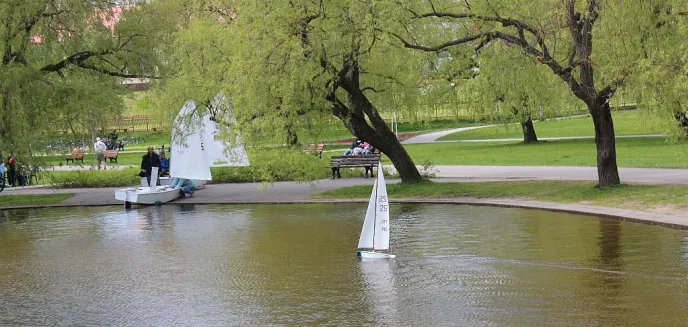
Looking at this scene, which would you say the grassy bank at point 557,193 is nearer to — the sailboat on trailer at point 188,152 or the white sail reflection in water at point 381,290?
the sailboat on trailer at point 188,152

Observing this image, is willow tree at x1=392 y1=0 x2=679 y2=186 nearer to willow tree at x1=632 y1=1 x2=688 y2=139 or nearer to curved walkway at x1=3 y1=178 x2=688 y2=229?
willow tree at x1=632 y1=1 x2=688 y2=139

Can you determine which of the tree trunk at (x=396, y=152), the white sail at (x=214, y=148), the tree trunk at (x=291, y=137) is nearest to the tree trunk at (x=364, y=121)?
the tree trunk at (x=396, y=152)

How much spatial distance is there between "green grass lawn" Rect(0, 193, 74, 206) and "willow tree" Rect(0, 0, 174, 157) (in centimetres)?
231

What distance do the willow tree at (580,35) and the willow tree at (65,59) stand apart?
33.8 feet

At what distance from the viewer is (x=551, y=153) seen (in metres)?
42.3

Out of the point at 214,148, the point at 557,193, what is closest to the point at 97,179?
the point at 214,148

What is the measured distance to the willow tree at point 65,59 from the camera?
93.9ft

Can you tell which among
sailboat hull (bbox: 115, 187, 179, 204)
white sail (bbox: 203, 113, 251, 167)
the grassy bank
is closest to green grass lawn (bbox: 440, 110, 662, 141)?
white sail (bbox: 203, 113, 251, 167)

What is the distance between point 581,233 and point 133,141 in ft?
197

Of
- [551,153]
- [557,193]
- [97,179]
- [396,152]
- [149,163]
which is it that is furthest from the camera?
[551,153]

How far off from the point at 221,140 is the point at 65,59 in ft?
21.2

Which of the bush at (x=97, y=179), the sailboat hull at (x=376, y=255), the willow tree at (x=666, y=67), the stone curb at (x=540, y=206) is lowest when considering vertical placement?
the sailboat hull at (x=376, y=255)

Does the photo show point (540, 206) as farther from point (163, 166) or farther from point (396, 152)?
point (163, 166)

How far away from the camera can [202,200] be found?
29.7 meters
